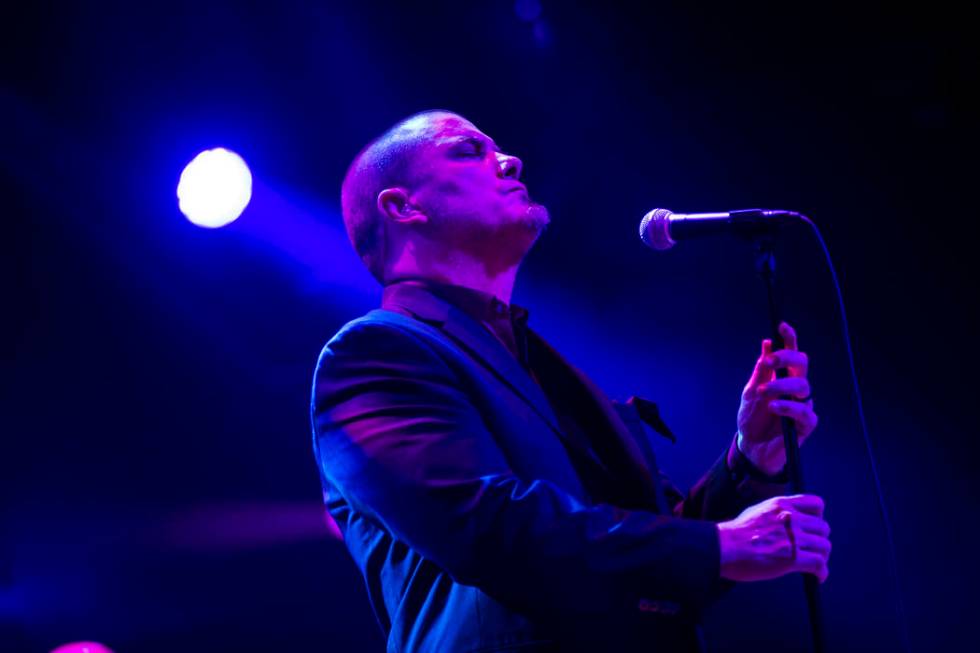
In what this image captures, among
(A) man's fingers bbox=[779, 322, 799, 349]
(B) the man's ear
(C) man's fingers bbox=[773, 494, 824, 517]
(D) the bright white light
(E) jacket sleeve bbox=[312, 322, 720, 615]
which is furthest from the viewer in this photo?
(D) the bright white light

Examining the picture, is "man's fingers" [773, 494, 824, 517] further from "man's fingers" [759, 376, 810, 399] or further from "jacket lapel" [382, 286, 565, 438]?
"jacket lapel" [382, 286, 565, 438]

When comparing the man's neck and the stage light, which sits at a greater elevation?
the man's neck

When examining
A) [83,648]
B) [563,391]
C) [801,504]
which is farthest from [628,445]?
[83,648]

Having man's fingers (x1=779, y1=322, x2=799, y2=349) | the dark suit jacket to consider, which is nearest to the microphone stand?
man's fingers (x1=779, y1=322, x2=799, y2=349)

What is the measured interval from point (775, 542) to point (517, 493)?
18.0 inches

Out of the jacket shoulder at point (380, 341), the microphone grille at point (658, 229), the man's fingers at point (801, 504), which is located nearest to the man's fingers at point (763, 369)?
the microphone grille at point (658, 229)

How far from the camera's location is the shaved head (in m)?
2.62

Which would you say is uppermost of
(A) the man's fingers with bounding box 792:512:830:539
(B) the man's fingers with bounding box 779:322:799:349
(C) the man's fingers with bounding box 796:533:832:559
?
(B) the man's fingers with bounding box 779:322:799:349

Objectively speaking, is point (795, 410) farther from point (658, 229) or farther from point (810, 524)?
point (658, 229)

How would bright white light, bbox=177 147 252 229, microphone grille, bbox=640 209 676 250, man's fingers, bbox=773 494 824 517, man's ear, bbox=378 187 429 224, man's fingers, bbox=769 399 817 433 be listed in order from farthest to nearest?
bright white light, bbox=177 147 252 229 → man's ear, bbox=378 187 429 224 → microphone grille, bbox=640 209 676 250 → man's fingers, bbox=769 399 817 433 → man's fingers, bbox=773 494 824 517

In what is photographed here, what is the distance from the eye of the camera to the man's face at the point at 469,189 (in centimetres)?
245

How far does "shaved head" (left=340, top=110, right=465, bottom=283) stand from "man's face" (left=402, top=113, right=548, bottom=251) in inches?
1.4

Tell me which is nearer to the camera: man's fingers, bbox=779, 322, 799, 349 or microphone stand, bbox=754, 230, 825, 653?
microphone stand, bbox=754, 230, 825, 653

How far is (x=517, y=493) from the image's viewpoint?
4.69 feet
